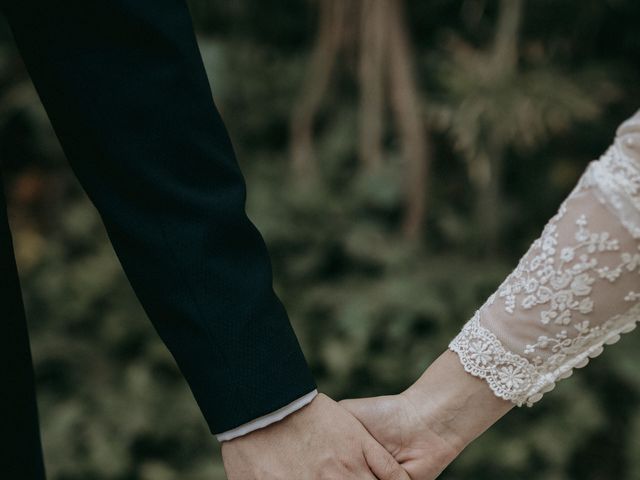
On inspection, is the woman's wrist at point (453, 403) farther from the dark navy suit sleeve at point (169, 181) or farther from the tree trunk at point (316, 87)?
the tree trunk at point (316, 87)

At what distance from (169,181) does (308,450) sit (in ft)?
1.51

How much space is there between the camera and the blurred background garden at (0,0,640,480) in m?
2.86

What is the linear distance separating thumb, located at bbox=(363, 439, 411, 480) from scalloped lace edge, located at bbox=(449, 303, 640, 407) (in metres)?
0.19

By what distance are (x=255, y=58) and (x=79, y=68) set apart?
309 cm

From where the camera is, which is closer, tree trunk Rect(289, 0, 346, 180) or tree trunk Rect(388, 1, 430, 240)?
tree trunk Rect(388, 1, 430, 240)

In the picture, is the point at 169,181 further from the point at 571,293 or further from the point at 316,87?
the point at 316,87

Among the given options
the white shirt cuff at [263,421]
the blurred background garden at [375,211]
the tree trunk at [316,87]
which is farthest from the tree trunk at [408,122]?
the white shirt cuff at [263,421]

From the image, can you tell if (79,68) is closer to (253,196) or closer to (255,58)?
(253,196)

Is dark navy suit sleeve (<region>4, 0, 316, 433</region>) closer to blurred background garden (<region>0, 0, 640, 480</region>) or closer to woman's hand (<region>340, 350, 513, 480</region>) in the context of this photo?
woman's hand (<region>340, 350, 513, 480</region>)

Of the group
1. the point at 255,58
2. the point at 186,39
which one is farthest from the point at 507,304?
the point at 255,58

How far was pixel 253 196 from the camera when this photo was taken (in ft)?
11.7

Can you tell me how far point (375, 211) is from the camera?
3.49 m

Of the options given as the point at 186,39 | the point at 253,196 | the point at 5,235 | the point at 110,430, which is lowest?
the point at 110,430

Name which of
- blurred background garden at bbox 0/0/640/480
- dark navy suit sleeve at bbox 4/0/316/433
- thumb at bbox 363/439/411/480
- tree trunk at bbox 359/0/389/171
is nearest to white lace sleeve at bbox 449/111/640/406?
thumb at bbox 363/439/411/480
